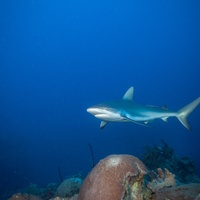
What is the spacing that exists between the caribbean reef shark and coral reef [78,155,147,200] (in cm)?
404

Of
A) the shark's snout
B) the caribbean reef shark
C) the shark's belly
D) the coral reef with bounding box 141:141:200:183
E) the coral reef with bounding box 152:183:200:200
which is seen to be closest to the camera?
the coral reef with bounding box 152:183:200:200

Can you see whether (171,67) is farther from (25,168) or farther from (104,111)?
(104,111)

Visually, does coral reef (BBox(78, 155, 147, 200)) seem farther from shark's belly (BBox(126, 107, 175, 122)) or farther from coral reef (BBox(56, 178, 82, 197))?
coral reef (BBox(56, 178, 82, 197))

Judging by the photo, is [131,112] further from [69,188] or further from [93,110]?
[69,188]

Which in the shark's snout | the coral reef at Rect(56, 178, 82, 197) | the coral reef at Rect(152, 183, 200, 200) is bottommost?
the coral reef at Rect(56, 178, 82, 197)

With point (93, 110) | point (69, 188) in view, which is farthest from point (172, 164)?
point (93, 110)

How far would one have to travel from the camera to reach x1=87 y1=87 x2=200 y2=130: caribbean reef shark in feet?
26.7

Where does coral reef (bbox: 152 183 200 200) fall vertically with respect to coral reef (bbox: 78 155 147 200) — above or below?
below

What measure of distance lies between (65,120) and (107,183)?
13664cm

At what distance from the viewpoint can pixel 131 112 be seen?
8672 millimetres

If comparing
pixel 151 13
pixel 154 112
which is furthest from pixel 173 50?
pixel 154 112

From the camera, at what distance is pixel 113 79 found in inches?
7382

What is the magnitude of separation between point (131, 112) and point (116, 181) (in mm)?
5156

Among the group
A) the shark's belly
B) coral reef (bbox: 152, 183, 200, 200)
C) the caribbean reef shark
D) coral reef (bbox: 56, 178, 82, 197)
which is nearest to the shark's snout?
the caribbean reef shark
